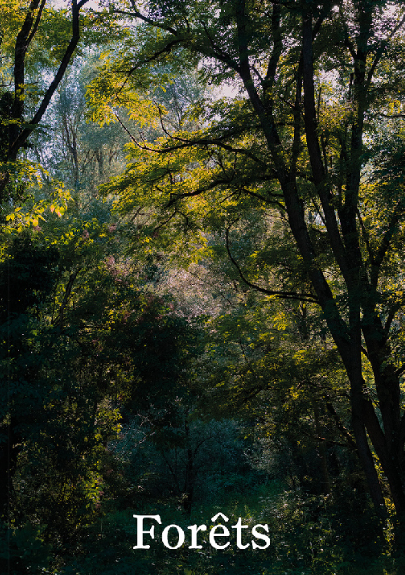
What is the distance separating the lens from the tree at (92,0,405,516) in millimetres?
6531

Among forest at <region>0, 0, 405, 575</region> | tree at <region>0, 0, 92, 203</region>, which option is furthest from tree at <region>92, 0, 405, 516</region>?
tree at <region>0, 0, 92, 203</region>

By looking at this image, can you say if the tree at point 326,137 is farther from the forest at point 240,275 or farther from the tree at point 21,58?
the tree at point 21,58

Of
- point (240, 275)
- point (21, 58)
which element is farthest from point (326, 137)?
point (21, 58)

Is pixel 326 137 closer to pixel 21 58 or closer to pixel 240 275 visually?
pixel 240 275

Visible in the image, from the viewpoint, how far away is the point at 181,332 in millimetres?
9617

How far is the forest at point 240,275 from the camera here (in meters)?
6.56

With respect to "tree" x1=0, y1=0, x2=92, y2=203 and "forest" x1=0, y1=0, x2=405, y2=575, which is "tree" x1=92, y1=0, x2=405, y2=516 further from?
"tree" x1=0, y1=0, x2=92, y2=203

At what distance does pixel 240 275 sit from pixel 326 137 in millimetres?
2898

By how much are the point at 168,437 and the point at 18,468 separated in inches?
109

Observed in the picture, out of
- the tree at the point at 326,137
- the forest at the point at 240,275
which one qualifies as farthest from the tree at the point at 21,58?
the tree at the point at 326,137

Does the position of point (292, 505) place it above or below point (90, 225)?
below

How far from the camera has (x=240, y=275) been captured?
884 centimetres

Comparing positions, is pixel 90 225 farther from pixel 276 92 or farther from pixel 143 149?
pixel 276 92

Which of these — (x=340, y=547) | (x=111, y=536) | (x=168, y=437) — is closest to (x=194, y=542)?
(x=111, y=536)
